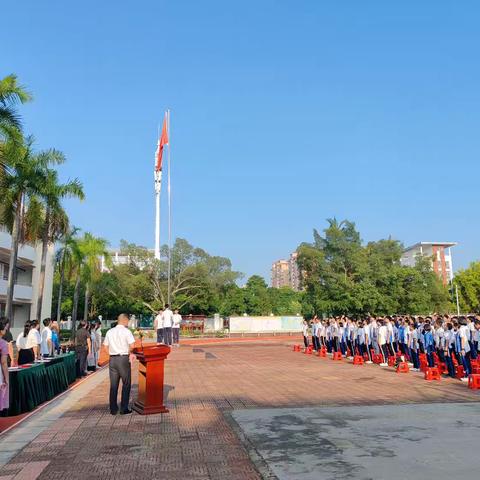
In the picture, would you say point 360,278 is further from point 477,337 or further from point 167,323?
point 477,337

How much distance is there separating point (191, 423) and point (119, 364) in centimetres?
170

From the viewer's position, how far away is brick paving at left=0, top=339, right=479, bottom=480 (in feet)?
17.4

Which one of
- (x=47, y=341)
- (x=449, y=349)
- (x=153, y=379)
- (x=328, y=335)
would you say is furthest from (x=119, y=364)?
(x=328, y=335)

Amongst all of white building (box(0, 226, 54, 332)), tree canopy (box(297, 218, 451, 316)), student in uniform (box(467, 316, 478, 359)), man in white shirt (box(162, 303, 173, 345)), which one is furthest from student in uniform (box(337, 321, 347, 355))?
white building (box(0, 226, 54, 332))

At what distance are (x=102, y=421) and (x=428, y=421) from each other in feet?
16.5

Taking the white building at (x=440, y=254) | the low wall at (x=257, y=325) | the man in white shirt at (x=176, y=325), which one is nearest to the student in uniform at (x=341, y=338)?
the man in white shirt at (x=176, y=325)

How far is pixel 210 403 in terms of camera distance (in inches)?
366

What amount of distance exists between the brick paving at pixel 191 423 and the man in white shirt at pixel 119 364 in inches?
11.5

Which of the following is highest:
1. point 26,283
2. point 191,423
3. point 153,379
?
point 26,283

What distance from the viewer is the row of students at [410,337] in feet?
44.0

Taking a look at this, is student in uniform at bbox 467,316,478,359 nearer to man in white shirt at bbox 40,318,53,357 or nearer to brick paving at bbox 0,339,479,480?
brick paving at bbox 0,339,479,480

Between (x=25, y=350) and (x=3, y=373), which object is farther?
(x=25, y=350)

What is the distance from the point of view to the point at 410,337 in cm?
1608

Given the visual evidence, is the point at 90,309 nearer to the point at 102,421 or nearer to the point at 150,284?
the point at 150,284
